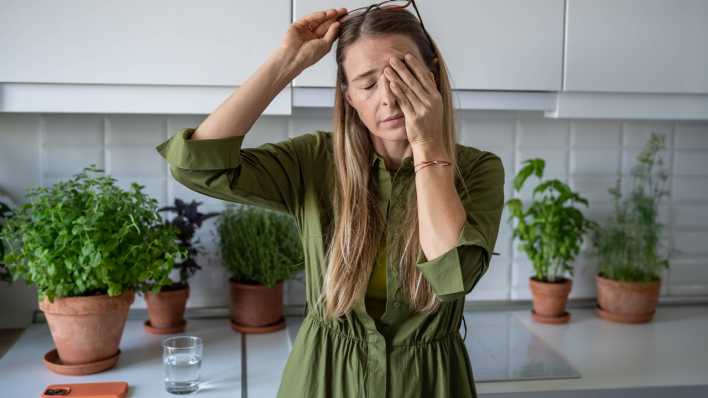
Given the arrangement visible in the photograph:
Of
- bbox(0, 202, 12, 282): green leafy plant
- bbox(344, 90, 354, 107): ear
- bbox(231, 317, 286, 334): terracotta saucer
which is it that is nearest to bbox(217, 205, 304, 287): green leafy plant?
bbox(231, 317, 286, 334): terracotta saucer

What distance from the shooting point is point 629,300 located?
203cm

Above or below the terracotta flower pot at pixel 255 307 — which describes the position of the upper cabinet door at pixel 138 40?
above

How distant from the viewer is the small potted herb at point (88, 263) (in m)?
1.52

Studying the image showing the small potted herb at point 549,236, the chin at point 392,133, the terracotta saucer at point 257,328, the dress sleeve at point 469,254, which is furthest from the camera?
the small potted herb at point 549,236

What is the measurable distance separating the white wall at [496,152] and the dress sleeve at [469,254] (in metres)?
0.86

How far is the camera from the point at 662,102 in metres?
1.81

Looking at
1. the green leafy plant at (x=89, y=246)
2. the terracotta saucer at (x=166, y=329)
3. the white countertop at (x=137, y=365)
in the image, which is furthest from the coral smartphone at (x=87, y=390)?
the terracotta saucer at (x=166, y=329)

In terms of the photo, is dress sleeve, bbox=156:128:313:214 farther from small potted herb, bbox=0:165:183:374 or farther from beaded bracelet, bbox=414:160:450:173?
small potted herb, bbox=0:165:183:374

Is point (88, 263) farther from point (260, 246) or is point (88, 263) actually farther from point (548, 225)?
point (548, 225)

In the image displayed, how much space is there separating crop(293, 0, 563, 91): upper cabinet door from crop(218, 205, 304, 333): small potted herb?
435 millimetres

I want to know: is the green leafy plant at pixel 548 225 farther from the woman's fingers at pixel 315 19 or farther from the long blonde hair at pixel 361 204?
the woman's fingers at pixel 315 19

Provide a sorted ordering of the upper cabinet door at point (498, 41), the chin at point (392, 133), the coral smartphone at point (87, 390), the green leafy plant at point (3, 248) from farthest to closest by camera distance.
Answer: the green leafy plant at point (3, 248) → the upper cabinet door at point (498, 41) → the coral smartphone at point (87, 390) → the chin at point (392, 133)

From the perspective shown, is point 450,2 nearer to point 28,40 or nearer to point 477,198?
point 477,198

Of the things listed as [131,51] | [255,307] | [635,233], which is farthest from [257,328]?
[635,233]
